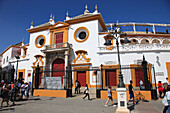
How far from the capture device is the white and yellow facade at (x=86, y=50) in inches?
594

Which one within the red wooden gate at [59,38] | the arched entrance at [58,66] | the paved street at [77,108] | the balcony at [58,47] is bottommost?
the paved street at [77,108]

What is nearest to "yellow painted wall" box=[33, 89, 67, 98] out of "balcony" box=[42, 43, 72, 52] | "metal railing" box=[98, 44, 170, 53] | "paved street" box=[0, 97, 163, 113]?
"paved street" box=[0, 97, 163, 113]

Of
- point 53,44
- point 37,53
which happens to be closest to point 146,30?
point 53,44

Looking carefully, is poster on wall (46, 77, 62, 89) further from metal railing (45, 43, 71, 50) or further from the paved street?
A: metal railing (45, 43, 71, 50)

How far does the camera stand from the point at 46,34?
2106 cm

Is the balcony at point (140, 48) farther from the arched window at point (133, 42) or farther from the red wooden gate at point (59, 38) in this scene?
the arched window at point (133, 42)

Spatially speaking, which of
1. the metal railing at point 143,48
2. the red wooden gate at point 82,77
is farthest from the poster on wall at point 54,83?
the metal railing at point 143,48

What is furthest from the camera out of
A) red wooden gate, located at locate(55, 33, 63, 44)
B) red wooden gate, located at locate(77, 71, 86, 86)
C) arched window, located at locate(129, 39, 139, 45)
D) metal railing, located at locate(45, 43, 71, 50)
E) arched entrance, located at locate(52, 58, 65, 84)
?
arched window, located at locate(129, 39, 139, 45)

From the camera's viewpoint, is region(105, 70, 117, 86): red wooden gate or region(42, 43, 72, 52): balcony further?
region(42, 43, 72, 52): balcony

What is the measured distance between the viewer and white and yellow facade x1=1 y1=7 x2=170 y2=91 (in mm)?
15086

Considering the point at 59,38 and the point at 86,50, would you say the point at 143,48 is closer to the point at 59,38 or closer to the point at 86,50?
the point at 86,50

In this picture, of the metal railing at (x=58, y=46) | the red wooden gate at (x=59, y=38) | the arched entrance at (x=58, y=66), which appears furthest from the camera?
the red wooden gate at (x=59, y=38)

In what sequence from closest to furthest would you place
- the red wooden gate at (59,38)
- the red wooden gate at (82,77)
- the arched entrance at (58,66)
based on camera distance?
the red wooden gate at (82,77)
the arched entrance at (58,66)
the red wooden gate at (59,38)

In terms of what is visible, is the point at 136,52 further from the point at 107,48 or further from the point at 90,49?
the point at 90,49
